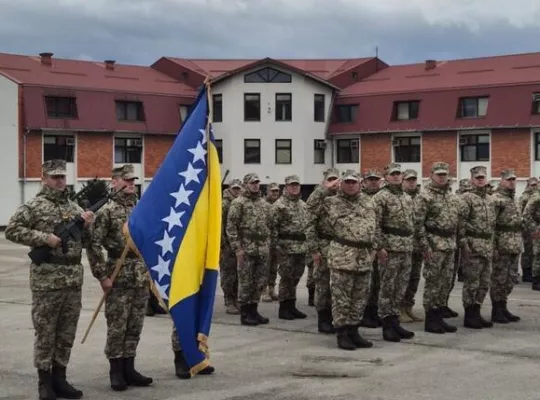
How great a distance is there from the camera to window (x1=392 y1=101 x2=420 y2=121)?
42006 millimetres

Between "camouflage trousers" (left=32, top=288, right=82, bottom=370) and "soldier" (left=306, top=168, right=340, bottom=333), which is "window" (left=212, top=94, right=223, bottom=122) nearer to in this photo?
"soldier" (left=306, top=168, right=340, bottom=333)

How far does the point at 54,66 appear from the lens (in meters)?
44.3

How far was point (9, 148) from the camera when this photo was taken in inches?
1624

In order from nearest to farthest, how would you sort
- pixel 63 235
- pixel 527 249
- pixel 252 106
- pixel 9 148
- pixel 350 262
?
pixel 63 235, pixel 350 262, pixel 527 249, pixel 9 148, pixel 252 106

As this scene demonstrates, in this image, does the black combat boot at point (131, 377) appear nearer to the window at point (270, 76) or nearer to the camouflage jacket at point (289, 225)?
the camouflage jacket at point (289, 225)

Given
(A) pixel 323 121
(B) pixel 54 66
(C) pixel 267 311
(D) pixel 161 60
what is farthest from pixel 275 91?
(C) pixel 267 311

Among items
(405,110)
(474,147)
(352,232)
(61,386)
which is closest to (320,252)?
(352,232)

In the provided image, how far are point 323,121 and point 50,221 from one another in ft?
126

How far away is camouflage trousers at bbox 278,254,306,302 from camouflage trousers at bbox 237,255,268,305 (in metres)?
0.29

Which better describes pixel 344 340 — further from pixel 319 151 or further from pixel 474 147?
pixel 319 151

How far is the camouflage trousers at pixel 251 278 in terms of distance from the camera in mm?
11492

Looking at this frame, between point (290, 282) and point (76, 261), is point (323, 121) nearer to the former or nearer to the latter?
point (290, 282)

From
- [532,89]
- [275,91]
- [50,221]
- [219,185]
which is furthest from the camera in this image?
[275,91]

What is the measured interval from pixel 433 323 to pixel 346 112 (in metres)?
34.9
